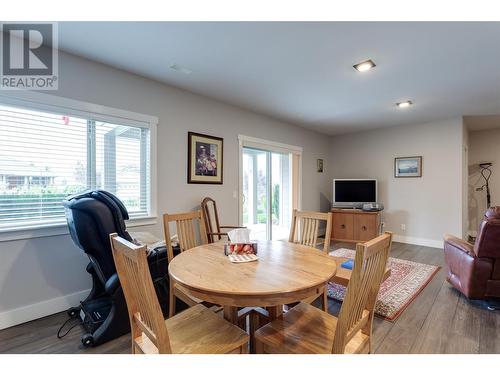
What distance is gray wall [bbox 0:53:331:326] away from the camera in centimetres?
215

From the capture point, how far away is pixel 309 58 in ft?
7.95

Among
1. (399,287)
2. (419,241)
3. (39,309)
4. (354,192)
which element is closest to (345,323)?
(399,287)

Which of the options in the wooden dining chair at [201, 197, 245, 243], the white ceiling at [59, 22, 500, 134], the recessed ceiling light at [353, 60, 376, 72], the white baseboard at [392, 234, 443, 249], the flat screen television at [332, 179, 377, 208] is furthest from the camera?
the flat screen television at [332, 179, 377, 208]

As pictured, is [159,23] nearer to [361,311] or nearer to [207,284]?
[207,284]

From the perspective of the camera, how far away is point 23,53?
2.15 meters

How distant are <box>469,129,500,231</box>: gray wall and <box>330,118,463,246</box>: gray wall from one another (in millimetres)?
1825

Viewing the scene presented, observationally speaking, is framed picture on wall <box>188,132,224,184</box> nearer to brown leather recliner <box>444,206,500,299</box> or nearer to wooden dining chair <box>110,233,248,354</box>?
wooden dining chair <box>110,233,248,354</box>

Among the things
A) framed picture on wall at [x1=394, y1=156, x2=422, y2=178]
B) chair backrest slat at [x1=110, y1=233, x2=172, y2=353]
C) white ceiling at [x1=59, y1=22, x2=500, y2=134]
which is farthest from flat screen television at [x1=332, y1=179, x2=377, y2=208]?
chair backrest slat at [x1=110, y1=233, x2=172, y2=353]

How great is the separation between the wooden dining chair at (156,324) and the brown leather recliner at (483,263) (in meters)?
2.46

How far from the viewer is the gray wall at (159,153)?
7.06 ft

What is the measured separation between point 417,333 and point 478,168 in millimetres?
5664

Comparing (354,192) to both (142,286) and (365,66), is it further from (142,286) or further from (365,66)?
(142,286)
